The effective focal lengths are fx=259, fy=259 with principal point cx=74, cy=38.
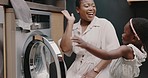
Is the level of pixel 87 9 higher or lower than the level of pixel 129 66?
higher

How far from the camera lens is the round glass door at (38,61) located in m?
1.77

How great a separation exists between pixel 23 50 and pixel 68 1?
48.3 inches

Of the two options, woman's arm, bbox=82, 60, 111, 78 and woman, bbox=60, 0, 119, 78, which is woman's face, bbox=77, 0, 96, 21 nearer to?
woman, bbox=60, 0, 119, 78

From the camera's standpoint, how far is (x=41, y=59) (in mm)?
2090

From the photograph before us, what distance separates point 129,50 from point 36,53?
0.71 m

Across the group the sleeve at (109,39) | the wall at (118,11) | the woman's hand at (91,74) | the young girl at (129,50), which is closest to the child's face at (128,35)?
the young girl at (129,50)

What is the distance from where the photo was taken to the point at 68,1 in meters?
2.82

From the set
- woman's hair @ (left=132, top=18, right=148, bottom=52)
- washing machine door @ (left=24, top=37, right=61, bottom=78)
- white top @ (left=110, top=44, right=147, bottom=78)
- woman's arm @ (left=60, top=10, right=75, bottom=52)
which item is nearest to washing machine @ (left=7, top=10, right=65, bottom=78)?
washing machine door @ (left=24, top=37, right=61, bottom=78)

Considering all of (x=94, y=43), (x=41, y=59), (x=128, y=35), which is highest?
(x=128, y=35)

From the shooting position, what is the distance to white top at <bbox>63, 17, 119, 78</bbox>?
2.12 m

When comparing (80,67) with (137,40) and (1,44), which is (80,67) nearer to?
(137,40)

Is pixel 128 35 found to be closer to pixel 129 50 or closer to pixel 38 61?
pixel 129 50

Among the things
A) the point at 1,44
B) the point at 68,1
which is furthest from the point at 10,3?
the point at 68,1

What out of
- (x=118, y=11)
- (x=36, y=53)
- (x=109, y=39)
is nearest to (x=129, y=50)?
(x=109, y=39)
